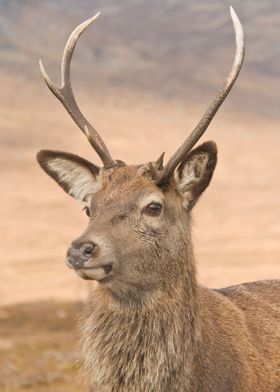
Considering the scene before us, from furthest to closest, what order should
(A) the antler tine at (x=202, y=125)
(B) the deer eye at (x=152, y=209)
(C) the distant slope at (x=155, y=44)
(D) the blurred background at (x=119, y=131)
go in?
(C) the distant slope at (x=155, y=44)
(D) the blurred background at (x=119, y=131)
(A) the antler tine at (x=202, y=125)
(B) the deer eye at (x=152, y=209)

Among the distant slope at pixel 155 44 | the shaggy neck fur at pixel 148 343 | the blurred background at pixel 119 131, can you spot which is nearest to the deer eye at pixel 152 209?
the shaggy neck fur at pixel 148 343

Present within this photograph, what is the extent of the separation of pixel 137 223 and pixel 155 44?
81.7 meters

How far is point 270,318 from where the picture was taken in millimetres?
7652

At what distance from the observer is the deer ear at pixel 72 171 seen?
733 centimetres

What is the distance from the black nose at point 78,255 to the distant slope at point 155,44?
6312cm

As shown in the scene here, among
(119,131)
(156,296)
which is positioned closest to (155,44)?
(119,131)

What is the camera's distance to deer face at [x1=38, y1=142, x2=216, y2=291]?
654 centimetres

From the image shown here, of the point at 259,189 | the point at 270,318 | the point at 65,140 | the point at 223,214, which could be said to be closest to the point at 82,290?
the point at 270,318

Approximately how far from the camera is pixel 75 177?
748 centimetres

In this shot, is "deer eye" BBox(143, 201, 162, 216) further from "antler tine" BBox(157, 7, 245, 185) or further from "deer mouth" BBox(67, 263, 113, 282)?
"deer mouth" BBox(67, 263, 113, 282)

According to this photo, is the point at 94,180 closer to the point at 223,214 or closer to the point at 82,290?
the point at 82,290

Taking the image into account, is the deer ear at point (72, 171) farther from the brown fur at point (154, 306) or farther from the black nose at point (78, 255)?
the black nose at point (78, 255)

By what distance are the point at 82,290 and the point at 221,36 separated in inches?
2653

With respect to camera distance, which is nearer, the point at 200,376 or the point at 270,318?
the point at 200,376
